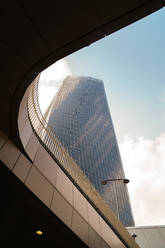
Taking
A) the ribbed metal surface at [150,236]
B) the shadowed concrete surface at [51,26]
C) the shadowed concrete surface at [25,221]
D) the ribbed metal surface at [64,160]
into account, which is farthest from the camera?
the ribbed metal surface at [150,236]

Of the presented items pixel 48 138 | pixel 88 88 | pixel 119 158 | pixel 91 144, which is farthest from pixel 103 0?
pixel 88 88

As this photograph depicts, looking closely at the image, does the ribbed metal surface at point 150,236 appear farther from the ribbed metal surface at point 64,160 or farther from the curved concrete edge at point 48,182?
the curved concrete edge at point 48,182

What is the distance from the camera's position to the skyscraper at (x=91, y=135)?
104375mm

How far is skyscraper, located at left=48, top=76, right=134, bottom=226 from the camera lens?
104375mm

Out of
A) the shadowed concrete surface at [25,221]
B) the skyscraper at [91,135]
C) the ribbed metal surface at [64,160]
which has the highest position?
the skyscraper at [91,135]

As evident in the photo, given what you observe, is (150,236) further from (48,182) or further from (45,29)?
(45,29)

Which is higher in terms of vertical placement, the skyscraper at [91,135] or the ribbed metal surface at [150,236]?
the skyscraper at [91,135]

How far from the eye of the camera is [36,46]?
4641mm

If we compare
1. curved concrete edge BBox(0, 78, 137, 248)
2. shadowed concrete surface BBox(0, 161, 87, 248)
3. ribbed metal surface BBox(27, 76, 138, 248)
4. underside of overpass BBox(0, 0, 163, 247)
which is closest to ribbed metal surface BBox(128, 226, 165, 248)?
ribbed metal surface BBox(27, 76, 138, 248)

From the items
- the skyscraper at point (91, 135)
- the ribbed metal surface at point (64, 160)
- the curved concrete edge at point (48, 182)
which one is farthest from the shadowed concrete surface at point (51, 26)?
the skyscraper at point (91, 135)

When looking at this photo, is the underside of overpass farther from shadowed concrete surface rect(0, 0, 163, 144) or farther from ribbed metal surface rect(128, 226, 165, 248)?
ribbed metal surface rect(128, 226, 165, 248)

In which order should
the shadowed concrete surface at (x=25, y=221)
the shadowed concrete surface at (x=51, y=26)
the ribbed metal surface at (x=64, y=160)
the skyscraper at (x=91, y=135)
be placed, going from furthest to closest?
1. the skyscraper at (x=91, y=135)
2. the ribbed metal surface at (x=64, y=160)
3. the shadowed concrete surface at (x=25, y=221)
4. the shadowed concrete surface at (x=51, y=26)

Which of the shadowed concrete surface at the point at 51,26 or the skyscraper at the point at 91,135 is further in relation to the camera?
the skyscraper at the point at 91,135

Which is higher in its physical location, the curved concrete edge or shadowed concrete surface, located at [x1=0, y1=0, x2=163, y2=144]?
shadowed concrete surface, located at [x1=0, y1=0, x2=163, y2=144]
